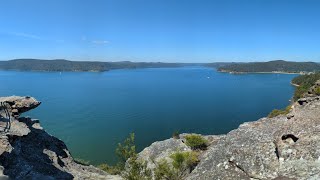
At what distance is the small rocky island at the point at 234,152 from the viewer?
19.3m

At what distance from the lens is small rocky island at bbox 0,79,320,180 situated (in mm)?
19281

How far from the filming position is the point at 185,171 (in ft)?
89.6

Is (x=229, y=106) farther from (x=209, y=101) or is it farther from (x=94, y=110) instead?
(x=94, y=110)

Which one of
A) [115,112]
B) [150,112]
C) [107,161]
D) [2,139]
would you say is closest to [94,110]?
[115,112]

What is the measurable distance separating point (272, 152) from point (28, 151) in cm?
1770

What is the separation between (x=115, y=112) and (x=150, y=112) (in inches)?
499

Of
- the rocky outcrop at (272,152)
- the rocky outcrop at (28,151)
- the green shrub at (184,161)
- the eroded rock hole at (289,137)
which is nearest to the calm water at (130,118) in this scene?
the rocky outcrop at (28,151)

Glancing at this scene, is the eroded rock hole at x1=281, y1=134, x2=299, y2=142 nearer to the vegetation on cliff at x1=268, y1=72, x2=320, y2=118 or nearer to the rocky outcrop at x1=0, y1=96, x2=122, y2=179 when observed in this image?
the rocky outcrop at x1=0, y1=96, x2=122, y2=179

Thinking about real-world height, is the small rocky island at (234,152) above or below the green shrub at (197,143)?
above

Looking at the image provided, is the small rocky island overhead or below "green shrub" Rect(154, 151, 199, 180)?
overhead

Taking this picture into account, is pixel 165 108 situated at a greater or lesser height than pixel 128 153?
lesser

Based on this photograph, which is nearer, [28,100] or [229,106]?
[28,100]

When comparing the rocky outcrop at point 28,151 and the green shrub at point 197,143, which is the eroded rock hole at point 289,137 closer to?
the green shrub at point 197,143

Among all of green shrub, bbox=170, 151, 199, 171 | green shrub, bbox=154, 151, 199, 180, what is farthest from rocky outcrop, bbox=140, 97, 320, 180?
green shrub, bbox=170, 151, 199, 171
